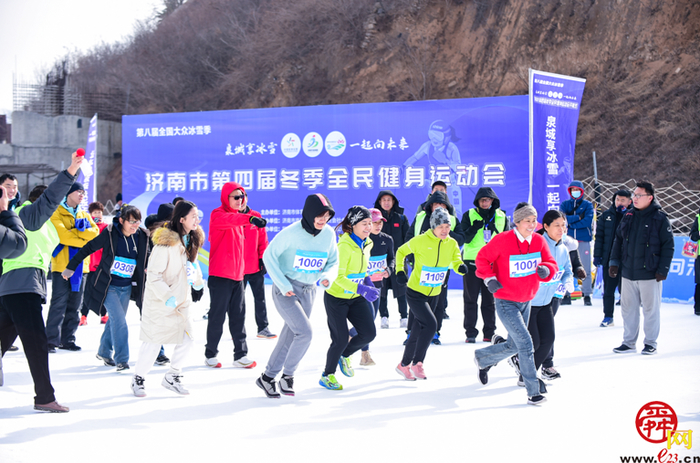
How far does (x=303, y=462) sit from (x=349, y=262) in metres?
1.97

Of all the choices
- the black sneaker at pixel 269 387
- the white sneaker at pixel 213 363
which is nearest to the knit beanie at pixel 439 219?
the black sneaker at pixel 269 387

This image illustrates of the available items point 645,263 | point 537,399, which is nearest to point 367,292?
point 537,399

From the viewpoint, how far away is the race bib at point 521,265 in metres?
4.71

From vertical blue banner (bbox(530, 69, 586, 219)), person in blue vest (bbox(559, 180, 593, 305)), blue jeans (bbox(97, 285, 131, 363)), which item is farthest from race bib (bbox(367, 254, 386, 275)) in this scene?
person in blue vest (bbox(559, 180, 593, 305))

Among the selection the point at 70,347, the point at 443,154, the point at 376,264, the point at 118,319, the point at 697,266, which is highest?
the point at 443,154

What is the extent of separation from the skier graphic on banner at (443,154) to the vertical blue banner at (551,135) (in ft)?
6.66

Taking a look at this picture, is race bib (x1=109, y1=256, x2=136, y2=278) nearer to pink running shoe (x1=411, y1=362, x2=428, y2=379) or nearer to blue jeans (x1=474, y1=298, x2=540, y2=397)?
pink running shoe (x1=411, y1=362, x2=428, y2=379)

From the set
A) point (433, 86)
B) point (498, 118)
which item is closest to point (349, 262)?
point (498, 118)

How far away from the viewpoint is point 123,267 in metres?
5.90

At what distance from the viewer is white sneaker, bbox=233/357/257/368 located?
5.98m

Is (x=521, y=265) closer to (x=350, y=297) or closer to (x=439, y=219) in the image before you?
(x=439, y=219)

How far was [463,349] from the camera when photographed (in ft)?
22.6

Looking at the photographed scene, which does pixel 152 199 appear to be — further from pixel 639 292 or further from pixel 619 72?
pixel 619 72

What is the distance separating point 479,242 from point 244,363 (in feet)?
10.4
